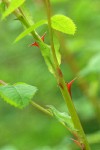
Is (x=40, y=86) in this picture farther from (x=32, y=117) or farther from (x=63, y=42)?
(x=63, y=42)

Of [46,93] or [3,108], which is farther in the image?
[3,108]

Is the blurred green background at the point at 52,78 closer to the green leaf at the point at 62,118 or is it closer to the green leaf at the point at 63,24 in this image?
the green leaf at the point at 62,118

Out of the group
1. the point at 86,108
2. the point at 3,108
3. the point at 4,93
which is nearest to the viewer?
the point at 4,93

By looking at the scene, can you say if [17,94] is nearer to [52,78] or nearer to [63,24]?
[63,24]

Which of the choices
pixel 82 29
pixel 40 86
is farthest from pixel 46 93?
pixel 82 29

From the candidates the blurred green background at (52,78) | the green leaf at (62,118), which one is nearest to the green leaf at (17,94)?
the green leaf at (62,118)

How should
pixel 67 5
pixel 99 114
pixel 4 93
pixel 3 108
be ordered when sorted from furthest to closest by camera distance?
pixel 3 108 < pixel 67 5 < pixel 99 114 < pixel 4 93
